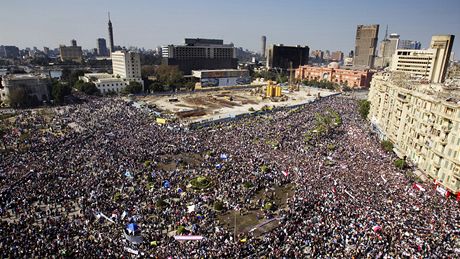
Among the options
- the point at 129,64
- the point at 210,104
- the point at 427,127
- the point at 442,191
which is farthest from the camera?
the point at 129,64

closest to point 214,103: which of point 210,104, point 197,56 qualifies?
point 210,104

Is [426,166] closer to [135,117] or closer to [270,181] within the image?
[270,181]

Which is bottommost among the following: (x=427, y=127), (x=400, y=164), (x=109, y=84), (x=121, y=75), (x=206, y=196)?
(x=206, y=196)

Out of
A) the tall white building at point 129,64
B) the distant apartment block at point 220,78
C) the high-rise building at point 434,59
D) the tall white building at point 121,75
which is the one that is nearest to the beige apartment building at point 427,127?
the high-rise building at point 434,59

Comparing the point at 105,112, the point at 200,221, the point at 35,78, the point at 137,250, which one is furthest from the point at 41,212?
the point at 35,78

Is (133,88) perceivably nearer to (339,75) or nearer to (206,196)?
(206,196)

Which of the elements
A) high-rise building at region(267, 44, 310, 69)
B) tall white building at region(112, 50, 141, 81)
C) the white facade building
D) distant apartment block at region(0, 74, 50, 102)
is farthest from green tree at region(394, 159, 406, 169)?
high-rise building at region(267, 44, 310, 69)

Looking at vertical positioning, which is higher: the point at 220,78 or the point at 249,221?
the point at 220,78

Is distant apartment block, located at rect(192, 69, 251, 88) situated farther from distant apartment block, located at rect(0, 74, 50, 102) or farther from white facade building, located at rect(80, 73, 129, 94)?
distant apartment block, located at rect(0, 74, 50, 102)
